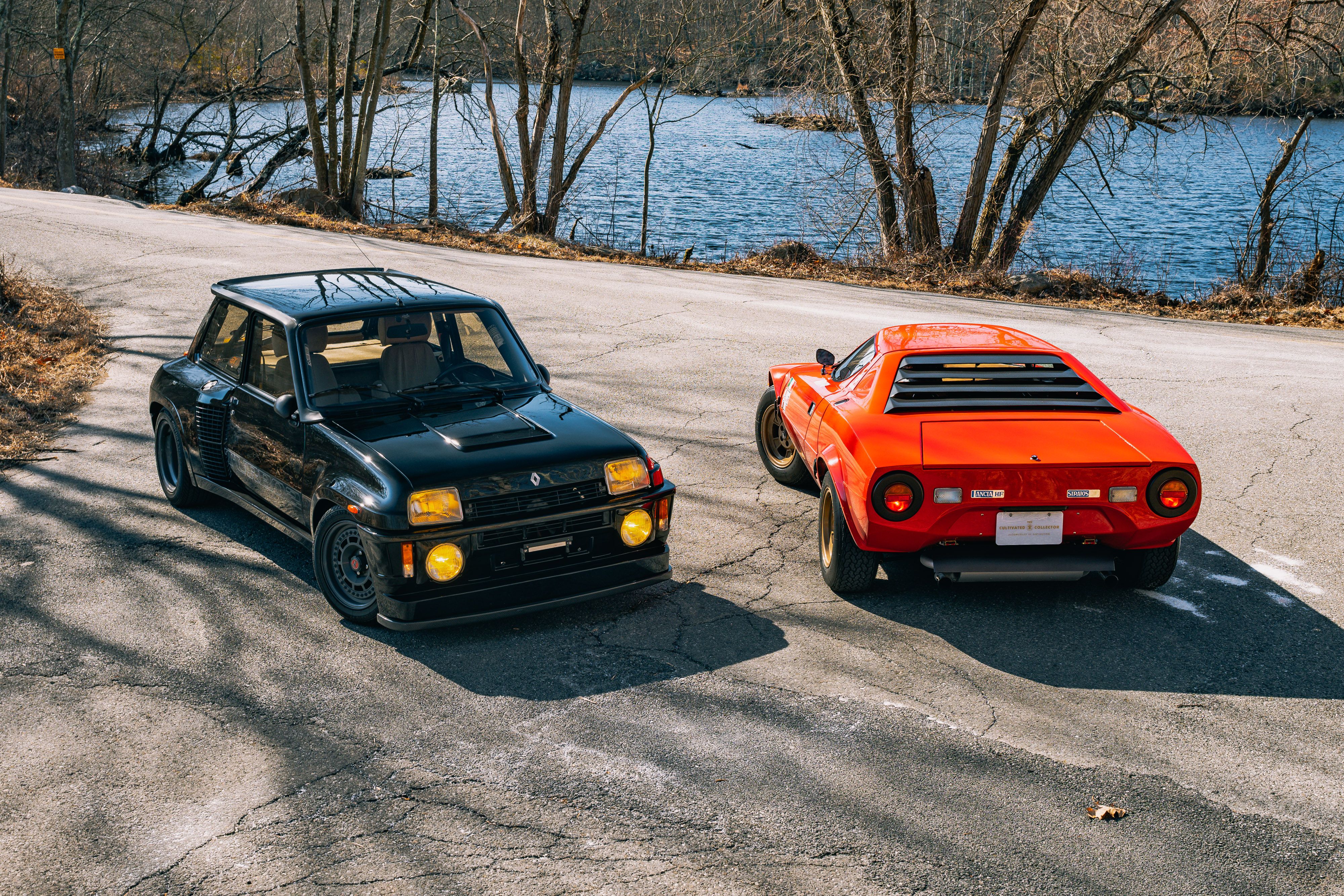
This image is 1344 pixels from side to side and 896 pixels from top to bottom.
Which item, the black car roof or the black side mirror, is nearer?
the black side mirror

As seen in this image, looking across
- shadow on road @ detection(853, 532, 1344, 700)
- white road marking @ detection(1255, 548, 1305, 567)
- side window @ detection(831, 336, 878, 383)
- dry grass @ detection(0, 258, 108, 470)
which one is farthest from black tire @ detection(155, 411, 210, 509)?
white road marking @ detection(1255, 548, 1305, 567)

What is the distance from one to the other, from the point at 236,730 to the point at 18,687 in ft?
3.91

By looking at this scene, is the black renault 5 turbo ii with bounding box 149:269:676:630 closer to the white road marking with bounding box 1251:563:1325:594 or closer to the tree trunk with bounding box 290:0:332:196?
the white road marking with bounding box 1251:563:1325:594

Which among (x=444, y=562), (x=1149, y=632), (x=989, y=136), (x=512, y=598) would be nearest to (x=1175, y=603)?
(x=1149, y=632)

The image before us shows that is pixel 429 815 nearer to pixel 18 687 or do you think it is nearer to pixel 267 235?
pixel 18 687

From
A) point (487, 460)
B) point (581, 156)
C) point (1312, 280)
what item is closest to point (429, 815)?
point (487, 460)

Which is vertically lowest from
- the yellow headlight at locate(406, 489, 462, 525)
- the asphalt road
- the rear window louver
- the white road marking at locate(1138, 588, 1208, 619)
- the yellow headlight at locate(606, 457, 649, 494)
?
the asphalt road

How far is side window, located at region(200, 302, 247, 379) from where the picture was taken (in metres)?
6.88

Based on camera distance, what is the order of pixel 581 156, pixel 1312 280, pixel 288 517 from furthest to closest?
pixel 581 156
pixel 1312 280
pixel 288 517

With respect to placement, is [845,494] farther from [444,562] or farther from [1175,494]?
[444,562]

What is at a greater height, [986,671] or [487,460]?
[487,460]

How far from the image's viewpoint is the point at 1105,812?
4219 millimetres

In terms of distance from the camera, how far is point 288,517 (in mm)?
6285

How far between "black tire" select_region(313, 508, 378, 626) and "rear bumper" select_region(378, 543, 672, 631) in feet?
0.83
